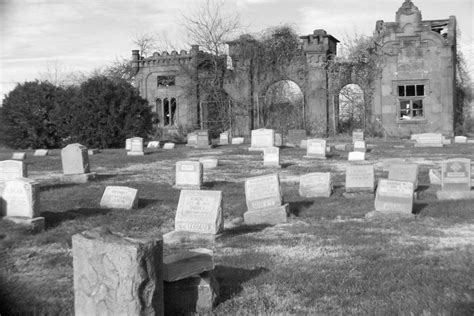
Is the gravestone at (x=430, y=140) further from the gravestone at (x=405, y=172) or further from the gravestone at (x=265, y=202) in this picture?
the gravestone at (x=265, y=202)

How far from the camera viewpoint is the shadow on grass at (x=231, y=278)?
5.35 meters

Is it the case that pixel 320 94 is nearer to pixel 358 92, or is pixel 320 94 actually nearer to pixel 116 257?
pixel 358 92

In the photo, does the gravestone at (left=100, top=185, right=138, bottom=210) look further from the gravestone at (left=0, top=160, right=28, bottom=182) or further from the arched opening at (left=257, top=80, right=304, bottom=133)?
the arched opening at (left=257, top=80, right=304, bottom=133)

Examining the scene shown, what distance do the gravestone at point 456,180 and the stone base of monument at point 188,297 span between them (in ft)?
25.2

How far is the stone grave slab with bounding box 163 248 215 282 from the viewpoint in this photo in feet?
16.1

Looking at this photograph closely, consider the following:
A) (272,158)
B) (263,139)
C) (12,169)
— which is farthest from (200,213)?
(263,139)

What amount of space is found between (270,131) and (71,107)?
37.5 feet

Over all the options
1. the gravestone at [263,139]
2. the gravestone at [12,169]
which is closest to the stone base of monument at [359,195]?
the gravestone at [12,169]

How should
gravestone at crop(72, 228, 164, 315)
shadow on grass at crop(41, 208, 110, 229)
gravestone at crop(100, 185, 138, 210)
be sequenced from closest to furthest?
gravestone at crop(72, 228, 164, 315)
shadow on grass at crop(41, 208, 110, 229)
gravestone at crop(100, 185, 138, 210)

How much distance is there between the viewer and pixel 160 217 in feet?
33.0

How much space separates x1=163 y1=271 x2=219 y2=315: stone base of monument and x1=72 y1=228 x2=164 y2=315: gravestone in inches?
13.8

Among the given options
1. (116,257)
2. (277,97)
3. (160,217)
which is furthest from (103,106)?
(116,257)

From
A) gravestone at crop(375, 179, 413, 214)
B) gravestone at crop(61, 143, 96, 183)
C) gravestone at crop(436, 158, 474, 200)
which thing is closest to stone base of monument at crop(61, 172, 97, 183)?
gravestone at crop(61, 143, 96, 183)

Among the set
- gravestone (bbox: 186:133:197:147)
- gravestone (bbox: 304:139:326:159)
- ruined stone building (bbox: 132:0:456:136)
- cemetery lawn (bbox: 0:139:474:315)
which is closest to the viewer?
cemetery lawn (bbox: 0:139:474:315)
